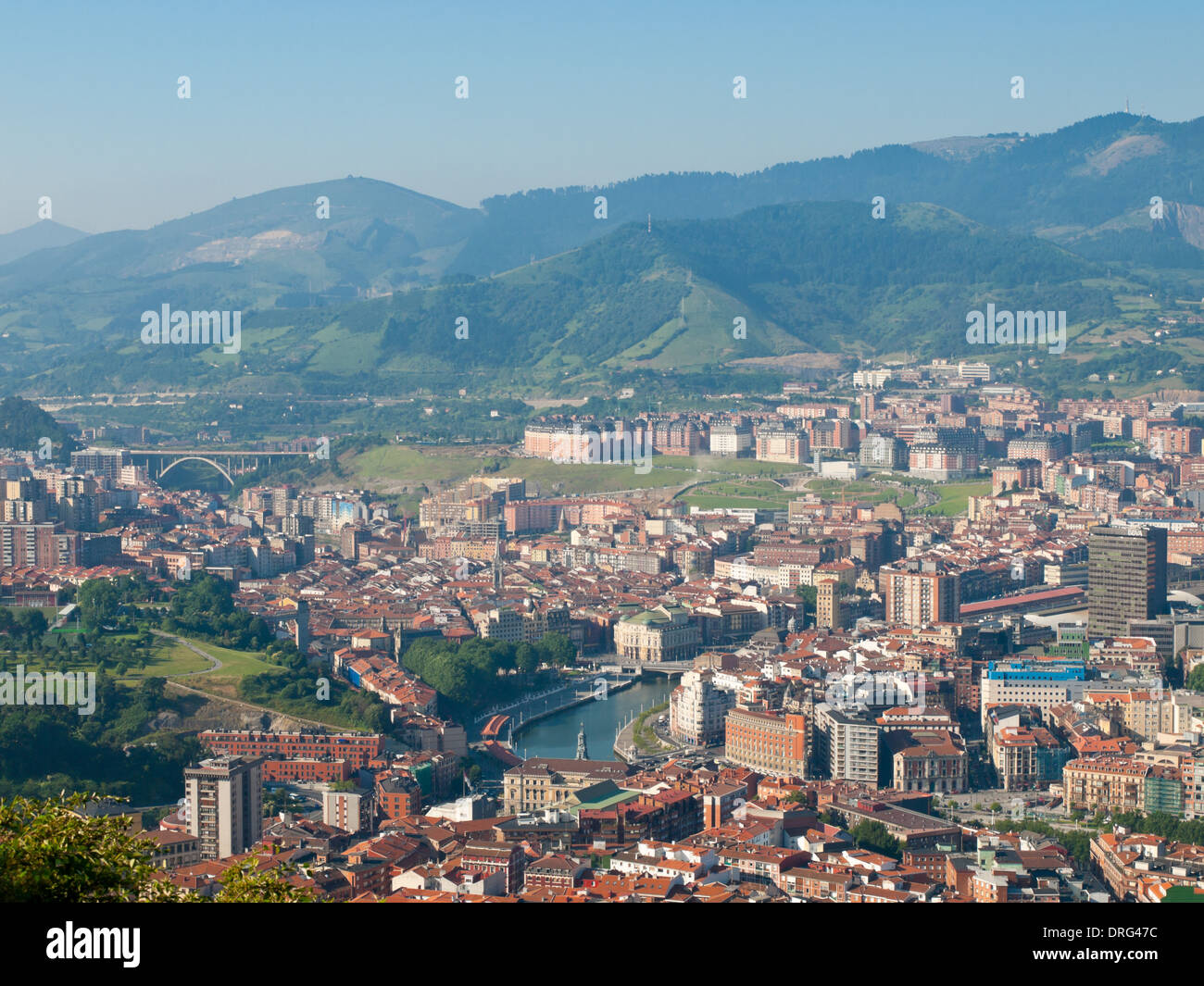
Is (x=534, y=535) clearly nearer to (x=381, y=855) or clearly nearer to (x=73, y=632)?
(x=73, y=632)

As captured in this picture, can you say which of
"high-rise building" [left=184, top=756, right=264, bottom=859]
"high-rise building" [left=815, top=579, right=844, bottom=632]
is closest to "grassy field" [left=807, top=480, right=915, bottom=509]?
"high-rise building" [left=815, top=579, right=844, bottom=632]

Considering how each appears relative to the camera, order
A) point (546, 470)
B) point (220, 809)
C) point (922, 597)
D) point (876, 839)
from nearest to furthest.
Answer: point (876, 839)
point (220, 809)
point (922, 597)
point (546, 470)

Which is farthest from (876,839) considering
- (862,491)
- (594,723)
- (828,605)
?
(862,491)

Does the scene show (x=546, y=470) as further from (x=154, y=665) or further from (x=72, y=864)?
(x=72, y=864)

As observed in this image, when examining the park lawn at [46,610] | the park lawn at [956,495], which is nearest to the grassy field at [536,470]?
the park lawn at [956,495]

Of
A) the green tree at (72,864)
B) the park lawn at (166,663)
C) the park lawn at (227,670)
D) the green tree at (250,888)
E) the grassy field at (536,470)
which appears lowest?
the park lawn at (227,670)

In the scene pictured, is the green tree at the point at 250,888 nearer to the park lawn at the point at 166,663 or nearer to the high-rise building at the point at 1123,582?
the park lawn at the point at 166,663

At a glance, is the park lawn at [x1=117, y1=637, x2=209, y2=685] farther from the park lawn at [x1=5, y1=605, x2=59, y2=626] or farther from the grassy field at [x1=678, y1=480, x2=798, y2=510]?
the grassy field at [x1=678, y1=480, x2=798, y2=510]
